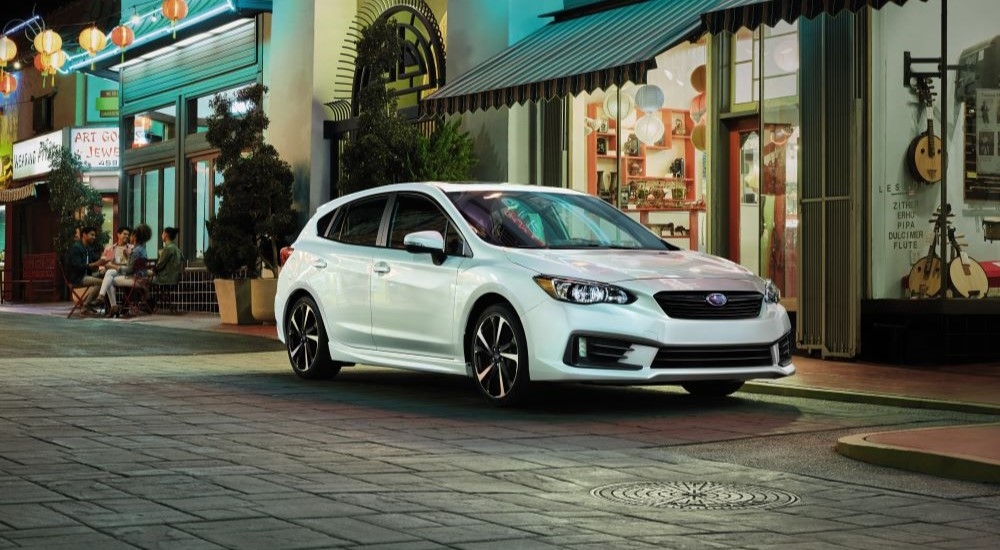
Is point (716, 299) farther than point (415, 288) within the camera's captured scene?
No

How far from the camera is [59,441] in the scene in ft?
27.8

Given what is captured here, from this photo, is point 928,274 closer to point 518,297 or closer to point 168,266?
point 518,297

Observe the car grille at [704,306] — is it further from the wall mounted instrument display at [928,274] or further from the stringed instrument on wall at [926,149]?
the stringed instrument on wall at [926,149]

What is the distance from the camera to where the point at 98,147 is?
36375 mm

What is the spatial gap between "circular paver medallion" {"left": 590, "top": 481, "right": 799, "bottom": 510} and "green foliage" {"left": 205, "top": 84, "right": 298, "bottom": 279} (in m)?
16.2

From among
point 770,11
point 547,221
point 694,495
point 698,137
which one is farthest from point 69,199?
point 694,495

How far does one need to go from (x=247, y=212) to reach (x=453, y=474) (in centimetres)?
1597

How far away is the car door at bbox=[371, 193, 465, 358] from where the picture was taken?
11.0 meters

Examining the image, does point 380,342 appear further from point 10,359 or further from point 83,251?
point 83,251

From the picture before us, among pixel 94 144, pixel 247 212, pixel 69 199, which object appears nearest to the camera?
pixel 247 212

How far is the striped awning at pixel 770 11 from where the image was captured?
12.5m

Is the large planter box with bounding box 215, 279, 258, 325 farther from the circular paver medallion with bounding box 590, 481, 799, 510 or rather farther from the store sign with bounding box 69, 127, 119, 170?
the circular paver medallion with bounding box 590, 481, 799, 510

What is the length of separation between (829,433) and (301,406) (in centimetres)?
370

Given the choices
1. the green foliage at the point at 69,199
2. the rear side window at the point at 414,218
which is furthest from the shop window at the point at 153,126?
the rear side window at the point at 414,218
